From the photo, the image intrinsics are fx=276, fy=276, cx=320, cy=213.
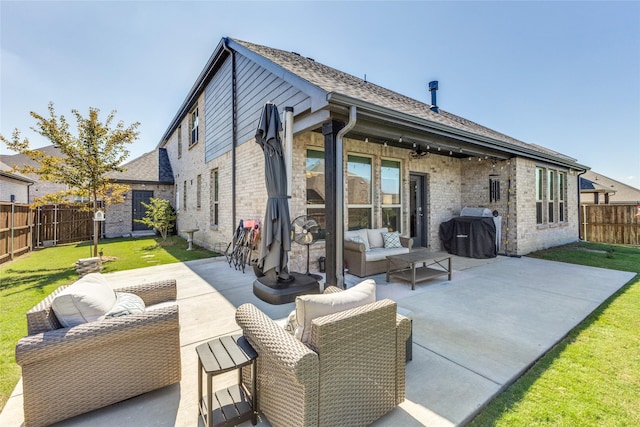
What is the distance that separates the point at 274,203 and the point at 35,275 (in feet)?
19.1

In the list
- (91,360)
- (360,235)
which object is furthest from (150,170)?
(91,360)

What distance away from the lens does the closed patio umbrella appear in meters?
4.02

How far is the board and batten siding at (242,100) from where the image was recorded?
5.20m

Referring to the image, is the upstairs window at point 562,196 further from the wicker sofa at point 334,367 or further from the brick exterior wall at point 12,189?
the brick exterior wall at point 12,189

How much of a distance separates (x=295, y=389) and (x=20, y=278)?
7.21m

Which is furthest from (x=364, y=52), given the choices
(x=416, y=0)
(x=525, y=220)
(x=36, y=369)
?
(x=36, y=369)

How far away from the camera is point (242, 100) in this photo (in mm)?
7000

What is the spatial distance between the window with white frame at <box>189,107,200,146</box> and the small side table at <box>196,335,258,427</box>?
10577 millimetres

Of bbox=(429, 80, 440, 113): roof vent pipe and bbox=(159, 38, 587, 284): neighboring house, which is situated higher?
bbox=(429, 80, 440, 113): roof vent pipe

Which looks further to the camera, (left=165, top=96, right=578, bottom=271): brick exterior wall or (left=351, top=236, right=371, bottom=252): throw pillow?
(left=165, top=96, right=578, bottom=271): brick exterior wall

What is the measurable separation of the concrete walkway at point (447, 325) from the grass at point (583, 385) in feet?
0.33

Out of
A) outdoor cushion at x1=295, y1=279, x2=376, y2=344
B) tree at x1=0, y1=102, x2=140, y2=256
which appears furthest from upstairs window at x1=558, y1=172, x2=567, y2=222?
tree at x1=0, y1=102, x2=140, y2=256

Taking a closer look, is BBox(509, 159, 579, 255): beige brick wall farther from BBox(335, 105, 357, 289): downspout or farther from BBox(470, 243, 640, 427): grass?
BBox(335, 105, 357, 289): downspout

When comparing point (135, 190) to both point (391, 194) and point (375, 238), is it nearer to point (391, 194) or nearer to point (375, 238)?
point (391, 194)
